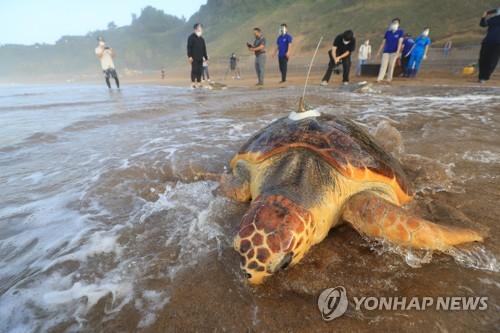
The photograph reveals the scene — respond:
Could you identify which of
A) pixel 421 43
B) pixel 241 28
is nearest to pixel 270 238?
pixel 421 43

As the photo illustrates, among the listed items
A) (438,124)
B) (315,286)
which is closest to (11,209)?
(315,286)

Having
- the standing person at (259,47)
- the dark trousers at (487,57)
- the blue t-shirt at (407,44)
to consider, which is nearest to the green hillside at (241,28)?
the blue t-shirt at (407,44)

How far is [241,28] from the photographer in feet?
206

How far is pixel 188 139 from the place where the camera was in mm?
4305

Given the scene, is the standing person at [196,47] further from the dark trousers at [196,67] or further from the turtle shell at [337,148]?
the turtle shell at [337,148]

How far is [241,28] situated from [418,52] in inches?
2316

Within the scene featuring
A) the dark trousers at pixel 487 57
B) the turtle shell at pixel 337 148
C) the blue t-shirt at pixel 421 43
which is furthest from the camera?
the blue t-shirt at pixel 421 43

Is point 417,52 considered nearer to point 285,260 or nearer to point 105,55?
point 105,55

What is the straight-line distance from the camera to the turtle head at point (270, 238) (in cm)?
128

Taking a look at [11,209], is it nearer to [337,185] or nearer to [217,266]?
[217,266]

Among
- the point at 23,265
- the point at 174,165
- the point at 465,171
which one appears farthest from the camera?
the point at 174,165

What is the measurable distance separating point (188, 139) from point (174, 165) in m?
1.16

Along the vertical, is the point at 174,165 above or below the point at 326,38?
below

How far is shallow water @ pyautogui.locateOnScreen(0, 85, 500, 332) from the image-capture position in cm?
132
